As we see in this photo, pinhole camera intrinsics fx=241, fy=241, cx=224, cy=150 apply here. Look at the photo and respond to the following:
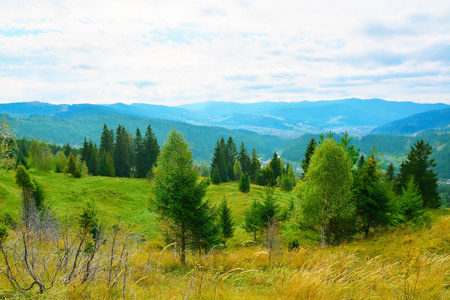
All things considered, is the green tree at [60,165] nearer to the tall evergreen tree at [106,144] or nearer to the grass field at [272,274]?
the tall evergreen tree at [106,144]

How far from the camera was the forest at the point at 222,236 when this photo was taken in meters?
4.70

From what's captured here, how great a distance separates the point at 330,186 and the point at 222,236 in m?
13.1

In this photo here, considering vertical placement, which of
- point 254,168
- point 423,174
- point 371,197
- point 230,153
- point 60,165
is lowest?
point 254,168

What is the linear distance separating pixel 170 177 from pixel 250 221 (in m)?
13.4

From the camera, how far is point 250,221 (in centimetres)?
2511

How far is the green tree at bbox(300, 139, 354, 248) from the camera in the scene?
1766 centimetres

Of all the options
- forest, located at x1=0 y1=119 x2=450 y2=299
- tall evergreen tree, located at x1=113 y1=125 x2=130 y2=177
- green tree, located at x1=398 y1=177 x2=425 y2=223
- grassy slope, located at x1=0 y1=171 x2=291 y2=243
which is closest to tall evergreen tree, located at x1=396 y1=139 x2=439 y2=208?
forest, located at x1=0 y1=119 x2=450 y2=299

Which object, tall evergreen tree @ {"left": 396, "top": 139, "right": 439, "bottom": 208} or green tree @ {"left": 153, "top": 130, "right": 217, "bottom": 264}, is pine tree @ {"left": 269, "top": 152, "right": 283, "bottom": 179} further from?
green tree @ {"left": 153, "top": 130, "right": 217, "bottom": 264}

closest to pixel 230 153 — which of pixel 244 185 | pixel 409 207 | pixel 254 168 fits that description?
pixel 254 168

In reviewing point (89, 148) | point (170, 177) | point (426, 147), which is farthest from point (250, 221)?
point (89, 148)

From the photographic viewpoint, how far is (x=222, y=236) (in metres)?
25.8

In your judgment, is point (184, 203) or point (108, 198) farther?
point (108, 198)

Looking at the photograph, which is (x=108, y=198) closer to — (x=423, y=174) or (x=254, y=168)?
(x=254, y=168)

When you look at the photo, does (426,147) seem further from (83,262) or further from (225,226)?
(83,262)
